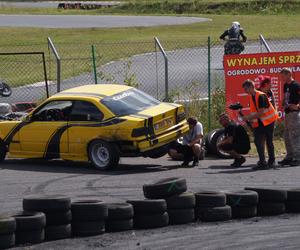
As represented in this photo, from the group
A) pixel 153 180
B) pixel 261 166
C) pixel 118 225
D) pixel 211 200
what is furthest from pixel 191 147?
pixel 118 225

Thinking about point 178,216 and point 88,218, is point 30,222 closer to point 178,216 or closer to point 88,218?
point 88,218

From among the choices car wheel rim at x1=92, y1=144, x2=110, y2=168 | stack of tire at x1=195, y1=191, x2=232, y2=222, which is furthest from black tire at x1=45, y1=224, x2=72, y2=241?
car wheel rim at x1=92, y1=144, x2=110, y2=168

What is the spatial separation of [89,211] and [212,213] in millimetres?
1628

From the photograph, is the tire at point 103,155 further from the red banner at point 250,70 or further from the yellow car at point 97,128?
the red banner at point 250,70

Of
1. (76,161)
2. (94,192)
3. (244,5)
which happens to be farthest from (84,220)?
(244,5)

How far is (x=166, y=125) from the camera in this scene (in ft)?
51.2

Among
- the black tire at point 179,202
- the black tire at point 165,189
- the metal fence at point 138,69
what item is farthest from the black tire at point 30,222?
the metal fence at point 138,69

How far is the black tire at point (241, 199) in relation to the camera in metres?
11.5

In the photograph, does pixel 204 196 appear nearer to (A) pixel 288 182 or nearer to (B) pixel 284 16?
(A) pixel 288 182

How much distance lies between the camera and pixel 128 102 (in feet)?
51.8

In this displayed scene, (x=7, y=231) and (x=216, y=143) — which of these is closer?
(x=7, y=231)

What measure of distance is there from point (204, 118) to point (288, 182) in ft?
19.0

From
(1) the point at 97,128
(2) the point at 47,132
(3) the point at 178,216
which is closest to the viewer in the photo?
(3) the point at 178,216

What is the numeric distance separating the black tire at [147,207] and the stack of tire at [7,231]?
64.0 inches
